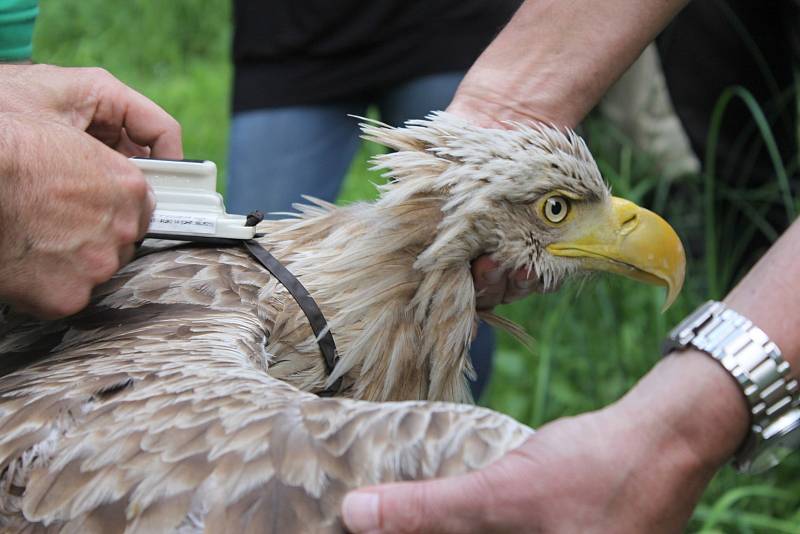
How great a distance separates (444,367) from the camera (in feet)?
7.93

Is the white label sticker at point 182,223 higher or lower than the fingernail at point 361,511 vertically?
higher

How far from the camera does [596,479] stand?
159 cm

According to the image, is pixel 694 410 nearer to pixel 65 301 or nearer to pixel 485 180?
Result: pixel 485 180

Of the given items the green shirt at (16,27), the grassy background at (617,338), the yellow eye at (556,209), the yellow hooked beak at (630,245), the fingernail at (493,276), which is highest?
the green shirt at (16,27)

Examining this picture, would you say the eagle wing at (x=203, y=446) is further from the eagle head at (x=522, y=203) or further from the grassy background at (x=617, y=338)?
the grassy background at (x=617, y=338)

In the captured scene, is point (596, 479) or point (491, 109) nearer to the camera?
point (596, 479)

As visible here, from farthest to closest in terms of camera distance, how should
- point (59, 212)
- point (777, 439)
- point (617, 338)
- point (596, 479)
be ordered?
point (617, 338) → point (59, 212) → point (777, 439) → point (596, 479)

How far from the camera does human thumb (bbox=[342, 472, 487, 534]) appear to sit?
1.59 m

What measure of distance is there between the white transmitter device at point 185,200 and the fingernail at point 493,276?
24.0 inches

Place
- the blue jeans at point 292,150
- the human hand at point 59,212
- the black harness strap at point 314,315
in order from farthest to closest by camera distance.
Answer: the blue jeans at point 292,150 → the black harness strap at point 314,315 → the human hand at point 59,212

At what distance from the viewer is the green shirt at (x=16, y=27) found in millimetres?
2709

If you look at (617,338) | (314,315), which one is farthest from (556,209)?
(617,338)

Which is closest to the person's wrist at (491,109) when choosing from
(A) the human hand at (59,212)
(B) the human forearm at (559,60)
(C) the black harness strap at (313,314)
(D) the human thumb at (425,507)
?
(B) the human forearm at (559,60)

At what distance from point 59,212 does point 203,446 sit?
57 cm
